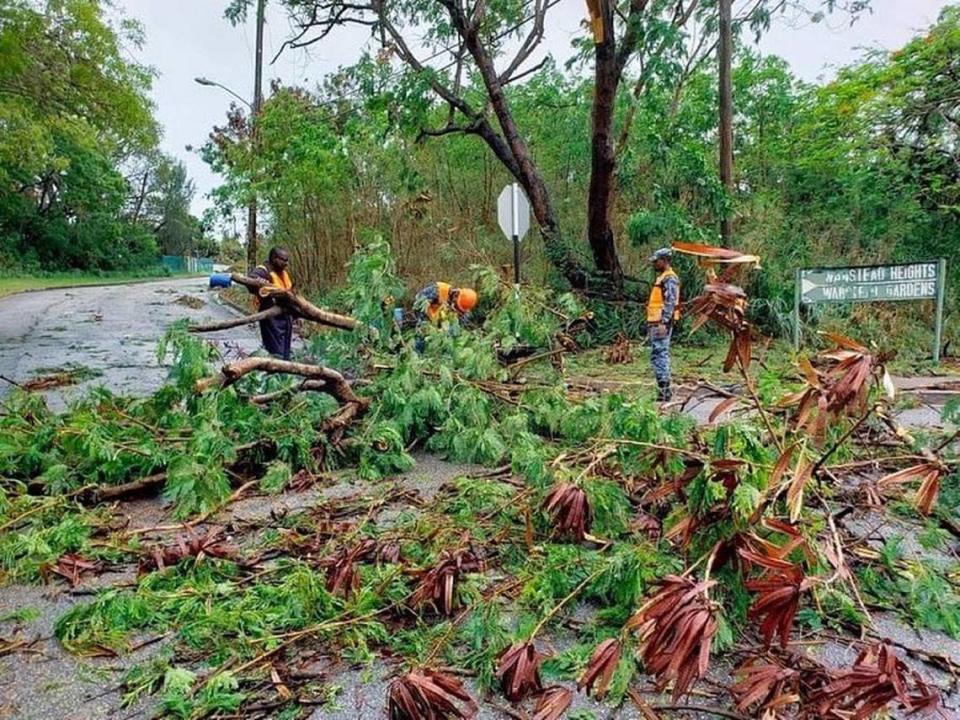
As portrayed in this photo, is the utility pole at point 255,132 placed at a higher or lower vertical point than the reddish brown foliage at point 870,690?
higher

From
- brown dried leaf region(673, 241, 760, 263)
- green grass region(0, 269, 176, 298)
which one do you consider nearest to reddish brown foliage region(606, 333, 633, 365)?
brown dried leaf region(673, 241, 760, 263)

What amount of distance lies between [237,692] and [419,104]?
1141cm

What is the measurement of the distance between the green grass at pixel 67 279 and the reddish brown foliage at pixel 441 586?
3036cm

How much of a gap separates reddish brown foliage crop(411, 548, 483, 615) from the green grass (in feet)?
99.6

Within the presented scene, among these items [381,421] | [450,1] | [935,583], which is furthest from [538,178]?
[935,583]

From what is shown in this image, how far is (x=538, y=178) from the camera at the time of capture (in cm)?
1330

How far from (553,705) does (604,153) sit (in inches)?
425

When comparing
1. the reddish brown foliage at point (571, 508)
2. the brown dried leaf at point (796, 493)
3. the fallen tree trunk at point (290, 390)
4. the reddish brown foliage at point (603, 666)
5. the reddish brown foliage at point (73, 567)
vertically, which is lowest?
the reddish brown foliage at point (73, 567)

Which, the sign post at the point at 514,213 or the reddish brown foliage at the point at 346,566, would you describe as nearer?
the reddish brown foliage at the point at 346,566

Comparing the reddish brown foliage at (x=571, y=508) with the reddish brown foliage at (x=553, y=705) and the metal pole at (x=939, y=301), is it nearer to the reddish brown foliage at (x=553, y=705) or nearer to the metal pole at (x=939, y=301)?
the reddish brown foliage at (x=553, y=705)

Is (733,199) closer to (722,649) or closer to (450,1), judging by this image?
(450,1)

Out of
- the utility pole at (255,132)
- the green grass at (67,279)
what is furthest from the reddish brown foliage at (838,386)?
the green grass at (67,279)

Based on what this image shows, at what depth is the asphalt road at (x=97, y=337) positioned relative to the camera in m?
9.02

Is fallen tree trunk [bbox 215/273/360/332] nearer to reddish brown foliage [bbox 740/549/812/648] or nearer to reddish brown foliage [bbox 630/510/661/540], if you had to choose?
reddish brown foliage [bbox 630/510/661/540]
